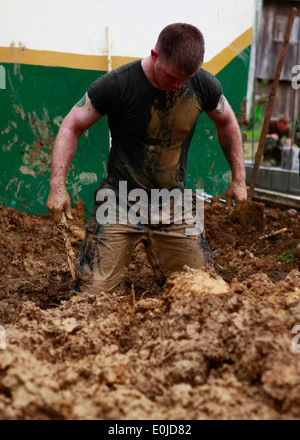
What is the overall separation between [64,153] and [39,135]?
2.23 m

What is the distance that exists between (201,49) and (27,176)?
293 centimetres

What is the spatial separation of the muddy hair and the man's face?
35 millimetres

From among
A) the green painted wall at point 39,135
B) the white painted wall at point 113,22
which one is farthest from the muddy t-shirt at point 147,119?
the white painted wall at point 113,22

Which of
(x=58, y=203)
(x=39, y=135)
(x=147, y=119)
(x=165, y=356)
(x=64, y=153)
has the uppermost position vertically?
(x=39, y=135)

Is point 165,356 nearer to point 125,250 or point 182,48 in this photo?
point 125,250

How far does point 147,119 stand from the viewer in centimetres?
301

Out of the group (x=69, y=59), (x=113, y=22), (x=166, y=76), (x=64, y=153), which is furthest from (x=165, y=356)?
(x=113, y=22)

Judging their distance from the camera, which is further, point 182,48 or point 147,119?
point 147,119

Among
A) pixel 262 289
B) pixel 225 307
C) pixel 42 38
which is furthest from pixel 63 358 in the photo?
pixel 42 38

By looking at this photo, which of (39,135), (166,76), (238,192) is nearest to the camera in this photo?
(166,76)

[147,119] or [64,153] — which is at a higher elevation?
[147,119]

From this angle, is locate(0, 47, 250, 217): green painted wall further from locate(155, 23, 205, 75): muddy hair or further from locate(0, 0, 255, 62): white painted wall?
locate(155, 23, 205, 75): muddy hair

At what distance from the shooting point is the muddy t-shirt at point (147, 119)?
9.73 feet
